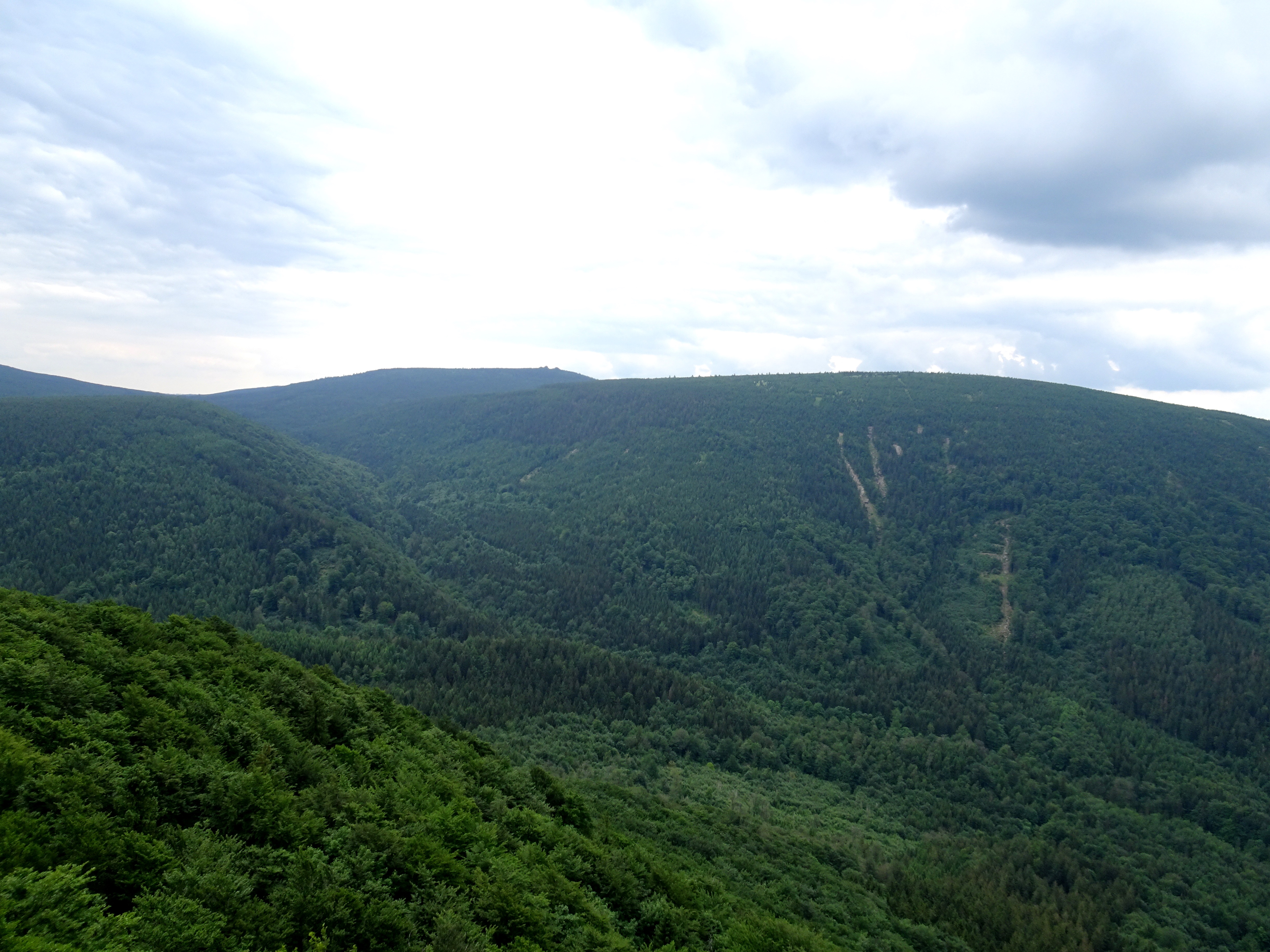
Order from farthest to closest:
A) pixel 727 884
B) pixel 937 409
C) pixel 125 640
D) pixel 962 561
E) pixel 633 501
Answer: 1. pixel 937 409
2. pixel 633 501
3. pixel 962 561
4. pixel 727 884
5. pixel 125 640

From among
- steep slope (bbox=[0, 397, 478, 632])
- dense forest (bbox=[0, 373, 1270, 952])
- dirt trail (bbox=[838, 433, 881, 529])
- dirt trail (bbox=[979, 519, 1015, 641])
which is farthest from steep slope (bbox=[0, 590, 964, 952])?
dirt trail (bbox=[838, 433, 881, 529])

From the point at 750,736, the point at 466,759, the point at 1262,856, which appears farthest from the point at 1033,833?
the point at 466,759

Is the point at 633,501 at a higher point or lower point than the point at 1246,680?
higher

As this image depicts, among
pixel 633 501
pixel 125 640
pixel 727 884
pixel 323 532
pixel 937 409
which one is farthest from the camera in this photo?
pixel 937 409

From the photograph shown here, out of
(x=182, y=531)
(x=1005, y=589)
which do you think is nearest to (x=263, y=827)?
(x=182, y=531)

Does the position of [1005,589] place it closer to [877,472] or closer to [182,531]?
[877,472]

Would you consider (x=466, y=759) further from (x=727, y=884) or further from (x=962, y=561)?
(x=962, y=561)

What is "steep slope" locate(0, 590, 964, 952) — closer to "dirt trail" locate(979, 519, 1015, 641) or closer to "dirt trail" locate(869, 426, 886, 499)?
"dirt trail" locate(979, 519, 1015, 641)
